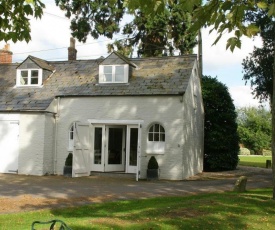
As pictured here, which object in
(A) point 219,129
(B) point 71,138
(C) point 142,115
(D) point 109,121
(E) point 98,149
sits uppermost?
(C) point 142,115

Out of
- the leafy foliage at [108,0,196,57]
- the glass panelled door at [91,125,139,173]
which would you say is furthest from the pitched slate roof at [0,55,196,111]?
the leafy foliage at [108,0,196,57]

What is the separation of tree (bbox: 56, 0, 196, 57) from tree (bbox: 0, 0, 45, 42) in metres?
24.0

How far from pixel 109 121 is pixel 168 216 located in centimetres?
1309

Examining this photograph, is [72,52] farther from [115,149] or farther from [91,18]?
[115,149]

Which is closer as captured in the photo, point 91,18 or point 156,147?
point 156,147

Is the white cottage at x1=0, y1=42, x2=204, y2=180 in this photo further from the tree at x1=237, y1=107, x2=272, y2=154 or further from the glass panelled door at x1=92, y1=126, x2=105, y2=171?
the tree at x1=237, y1=107, x2=272, y2=154

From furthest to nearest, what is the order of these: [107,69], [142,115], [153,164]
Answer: [107,69] → [142,115] → [153,164]

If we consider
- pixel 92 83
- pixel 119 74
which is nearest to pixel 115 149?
pixel 92 83

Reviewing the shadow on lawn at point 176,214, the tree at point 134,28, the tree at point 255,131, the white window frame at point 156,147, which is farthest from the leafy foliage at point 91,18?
the tree at point 255,131

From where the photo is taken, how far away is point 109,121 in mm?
22250

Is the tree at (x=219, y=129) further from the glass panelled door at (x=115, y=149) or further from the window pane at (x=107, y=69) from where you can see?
the window pane at (x=107, y=69)

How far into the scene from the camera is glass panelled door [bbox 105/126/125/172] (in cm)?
2258

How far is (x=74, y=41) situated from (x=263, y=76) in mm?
13959

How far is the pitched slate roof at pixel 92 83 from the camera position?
2195cm
